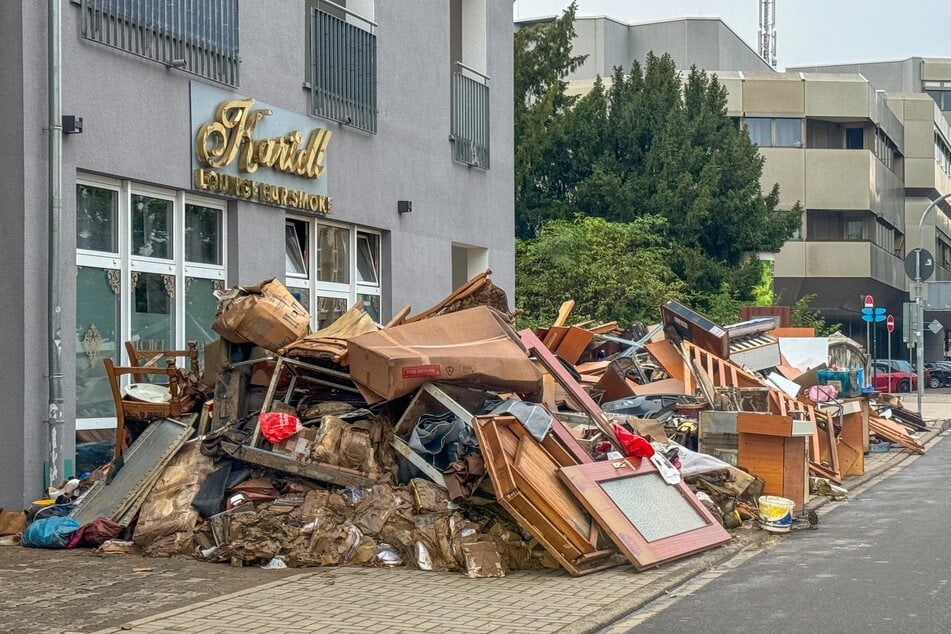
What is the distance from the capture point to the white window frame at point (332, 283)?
1617cm

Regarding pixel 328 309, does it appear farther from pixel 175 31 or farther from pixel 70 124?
pixel 70 124

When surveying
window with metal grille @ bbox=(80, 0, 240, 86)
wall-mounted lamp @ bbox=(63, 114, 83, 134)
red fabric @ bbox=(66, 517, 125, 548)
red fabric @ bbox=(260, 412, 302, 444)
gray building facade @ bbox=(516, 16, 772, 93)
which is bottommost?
red fabric @ bbox=(66, 517, 125, 548)

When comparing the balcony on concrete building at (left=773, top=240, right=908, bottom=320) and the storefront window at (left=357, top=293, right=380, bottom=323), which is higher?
the balcony on concrete building at (left=773, top=240, right=908, bottom=320)

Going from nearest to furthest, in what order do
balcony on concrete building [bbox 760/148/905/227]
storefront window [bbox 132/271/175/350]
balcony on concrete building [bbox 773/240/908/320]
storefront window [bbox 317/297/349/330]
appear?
1. storefront window [bbox 132/271/175/350]
2. storefront window [bbox 317/297/349/330]
3. balcony on concrete building [bbox 760/148/905/227]
4. balcony on concrete building [bbox 773/240/908/320]

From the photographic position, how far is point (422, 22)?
18.8 m

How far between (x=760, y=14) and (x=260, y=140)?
68734 millimetres

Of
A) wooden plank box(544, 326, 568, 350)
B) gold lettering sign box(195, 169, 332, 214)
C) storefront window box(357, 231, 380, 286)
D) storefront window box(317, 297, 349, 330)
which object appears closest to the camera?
gold lettering sign box(195, 169, 332, 214)

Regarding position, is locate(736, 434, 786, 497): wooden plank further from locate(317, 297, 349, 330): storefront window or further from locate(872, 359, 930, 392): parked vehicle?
locate(872, 359, 930, 392): parked vehicle

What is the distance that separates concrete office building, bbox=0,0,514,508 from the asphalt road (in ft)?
20.3

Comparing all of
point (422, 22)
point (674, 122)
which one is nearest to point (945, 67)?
point (674, 122)

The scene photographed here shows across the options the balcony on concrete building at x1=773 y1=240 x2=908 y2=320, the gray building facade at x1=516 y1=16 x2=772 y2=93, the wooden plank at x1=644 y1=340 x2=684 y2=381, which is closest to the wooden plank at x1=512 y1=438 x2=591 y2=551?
the wooden plank at x1=644 y1=340 x2=684 y2=381

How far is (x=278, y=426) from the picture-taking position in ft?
36.3

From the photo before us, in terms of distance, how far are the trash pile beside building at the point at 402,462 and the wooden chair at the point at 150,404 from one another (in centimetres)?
2

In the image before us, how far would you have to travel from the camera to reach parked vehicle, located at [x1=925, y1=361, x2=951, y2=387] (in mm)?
59188
